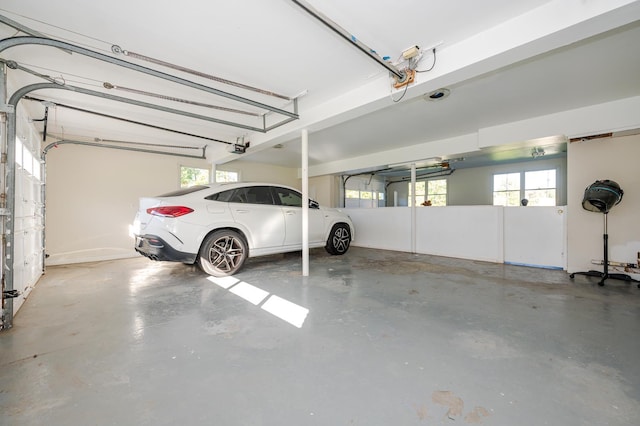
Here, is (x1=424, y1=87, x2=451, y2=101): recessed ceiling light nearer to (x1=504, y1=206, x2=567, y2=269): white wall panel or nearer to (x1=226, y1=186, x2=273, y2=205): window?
(x1=226, y1=186, x2=273, y2=205): window

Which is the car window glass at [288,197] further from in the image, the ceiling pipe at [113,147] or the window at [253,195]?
the ceiling pipe at [113,147]

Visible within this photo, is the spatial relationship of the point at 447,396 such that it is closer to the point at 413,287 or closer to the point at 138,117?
the point at 413,287

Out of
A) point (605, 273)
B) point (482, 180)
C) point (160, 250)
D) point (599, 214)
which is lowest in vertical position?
point (605, 273)

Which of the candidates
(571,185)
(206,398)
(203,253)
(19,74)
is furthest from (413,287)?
(19,74)

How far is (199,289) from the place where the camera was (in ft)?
10.7

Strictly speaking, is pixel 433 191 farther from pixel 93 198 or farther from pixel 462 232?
pixel 93 198

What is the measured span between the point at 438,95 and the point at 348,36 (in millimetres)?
2001

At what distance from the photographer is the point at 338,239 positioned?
19.0ft

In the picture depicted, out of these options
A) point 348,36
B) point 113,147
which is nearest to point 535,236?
point 348,36

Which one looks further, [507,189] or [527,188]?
[507,189]

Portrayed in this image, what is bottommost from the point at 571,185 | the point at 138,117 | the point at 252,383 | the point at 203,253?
the point at 252,383

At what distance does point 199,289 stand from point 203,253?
586 mm

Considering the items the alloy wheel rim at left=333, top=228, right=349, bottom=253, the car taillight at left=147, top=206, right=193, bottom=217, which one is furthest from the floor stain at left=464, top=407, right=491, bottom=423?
the alloy wheel rim at left=333, top=228, right=349, bottom=253

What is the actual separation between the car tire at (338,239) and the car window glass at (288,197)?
1108 mm
